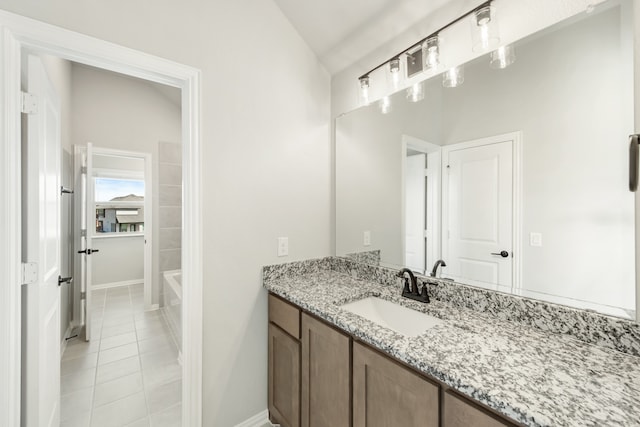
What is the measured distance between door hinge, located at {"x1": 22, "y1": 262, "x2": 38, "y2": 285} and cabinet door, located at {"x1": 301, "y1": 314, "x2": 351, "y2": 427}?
4.04 feet


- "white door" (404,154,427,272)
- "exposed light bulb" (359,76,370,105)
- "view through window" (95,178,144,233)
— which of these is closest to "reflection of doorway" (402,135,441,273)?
"white door" (404,154,427,272)

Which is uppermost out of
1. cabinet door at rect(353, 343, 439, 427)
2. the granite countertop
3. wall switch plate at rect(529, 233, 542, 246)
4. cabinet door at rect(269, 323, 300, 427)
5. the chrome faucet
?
wall switch plate at rect(529, 233, 542, 246)

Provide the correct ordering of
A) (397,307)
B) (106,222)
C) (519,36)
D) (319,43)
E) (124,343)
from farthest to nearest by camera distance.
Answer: (106,222) → (124,343) → (319,43) → (397,307) → (519,36)

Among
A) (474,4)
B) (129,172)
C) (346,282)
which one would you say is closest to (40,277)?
(346,282)

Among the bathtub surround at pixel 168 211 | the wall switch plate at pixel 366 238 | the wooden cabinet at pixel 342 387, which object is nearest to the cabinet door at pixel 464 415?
the wooden cabinet at pixel 342 387

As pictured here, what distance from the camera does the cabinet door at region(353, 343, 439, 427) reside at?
2.79 ft

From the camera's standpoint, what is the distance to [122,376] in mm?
2213

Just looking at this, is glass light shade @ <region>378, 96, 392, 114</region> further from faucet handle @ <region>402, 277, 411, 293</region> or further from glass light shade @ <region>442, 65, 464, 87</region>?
faucet handle @ <region>402, 277, 411, 293</region>

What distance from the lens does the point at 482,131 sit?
1.30 m

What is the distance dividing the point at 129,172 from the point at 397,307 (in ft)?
18.1

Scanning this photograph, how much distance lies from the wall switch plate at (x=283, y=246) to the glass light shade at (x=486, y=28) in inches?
58.2

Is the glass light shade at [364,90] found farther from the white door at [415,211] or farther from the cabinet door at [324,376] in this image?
the cabinet door at [324,376]

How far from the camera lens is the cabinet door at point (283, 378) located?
57.2 inches

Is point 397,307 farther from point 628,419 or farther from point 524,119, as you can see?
point 524,119
